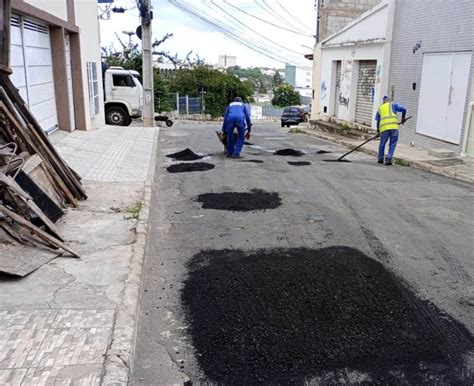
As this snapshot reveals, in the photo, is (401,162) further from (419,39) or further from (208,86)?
(208,86)

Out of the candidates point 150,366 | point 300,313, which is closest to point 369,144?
point 300,313

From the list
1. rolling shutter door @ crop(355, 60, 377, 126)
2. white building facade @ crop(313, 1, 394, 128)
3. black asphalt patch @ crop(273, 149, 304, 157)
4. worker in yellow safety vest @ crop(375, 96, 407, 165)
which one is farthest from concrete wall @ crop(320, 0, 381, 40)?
worker in yellow safety vest @ crop(375, 96, 407, 165)

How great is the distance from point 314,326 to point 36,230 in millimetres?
3001

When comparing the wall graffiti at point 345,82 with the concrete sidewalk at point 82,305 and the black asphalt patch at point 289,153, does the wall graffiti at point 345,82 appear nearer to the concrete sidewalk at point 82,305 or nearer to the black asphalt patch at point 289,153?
the black asphalt patch at point 289,153

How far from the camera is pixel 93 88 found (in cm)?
1809

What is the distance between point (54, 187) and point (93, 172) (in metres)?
2.90

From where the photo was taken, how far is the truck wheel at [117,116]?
22062 mm

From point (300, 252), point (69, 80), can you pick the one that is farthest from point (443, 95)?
point (69, 80)

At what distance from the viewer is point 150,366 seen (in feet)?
11.5

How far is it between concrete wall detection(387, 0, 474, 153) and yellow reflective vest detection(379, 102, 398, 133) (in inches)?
76.6

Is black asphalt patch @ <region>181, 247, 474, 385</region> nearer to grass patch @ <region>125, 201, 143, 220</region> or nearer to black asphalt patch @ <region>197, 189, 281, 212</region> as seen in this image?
grass patch @ <region>125, 201, 143, 220</region>

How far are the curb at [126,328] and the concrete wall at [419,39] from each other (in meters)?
10.4

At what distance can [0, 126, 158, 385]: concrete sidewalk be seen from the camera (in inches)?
123

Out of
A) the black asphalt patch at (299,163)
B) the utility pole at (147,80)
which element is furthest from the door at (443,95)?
Result: the utility pole at (147,80)
